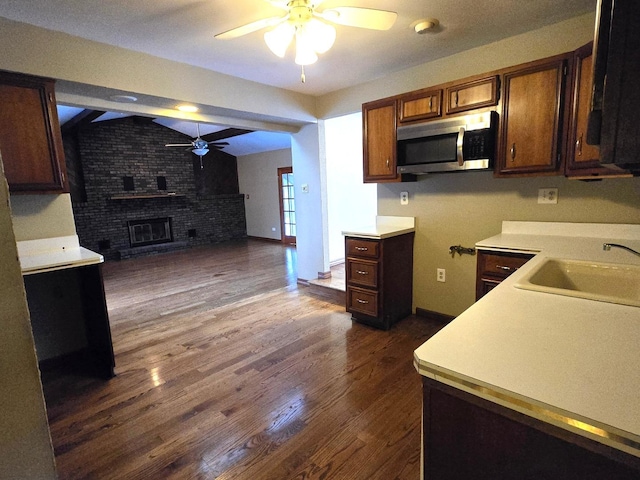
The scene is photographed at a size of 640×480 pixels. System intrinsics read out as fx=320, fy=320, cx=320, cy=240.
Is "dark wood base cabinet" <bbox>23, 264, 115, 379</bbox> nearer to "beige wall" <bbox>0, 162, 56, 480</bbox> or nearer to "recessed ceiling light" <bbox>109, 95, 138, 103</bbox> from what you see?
"recessed ceiling light" <bbox>109, 95, 138, 103</bbox>

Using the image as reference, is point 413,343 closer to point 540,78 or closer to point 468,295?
point 468,295

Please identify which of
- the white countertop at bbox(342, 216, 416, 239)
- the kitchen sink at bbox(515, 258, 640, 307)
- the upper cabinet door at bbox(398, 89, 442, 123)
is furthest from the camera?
the white countertop at bbox(342, 216, 416, 239)

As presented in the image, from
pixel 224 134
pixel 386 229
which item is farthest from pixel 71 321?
pixel 224 134

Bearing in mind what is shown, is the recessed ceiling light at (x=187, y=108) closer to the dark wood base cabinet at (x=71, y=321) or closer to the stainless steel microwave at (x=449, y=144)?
the dark wood base cabinet at (x=71, y=321)

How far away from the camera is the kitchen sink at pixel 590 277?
1450 millimetres

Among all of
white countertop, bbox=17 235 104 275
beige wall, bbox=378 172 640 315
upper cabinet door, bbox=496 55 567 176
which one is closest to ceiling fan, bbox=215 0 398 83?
upper cabinet door, bbox=496 55 567 176

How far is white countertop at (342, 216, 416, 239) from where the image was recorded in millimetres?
2820

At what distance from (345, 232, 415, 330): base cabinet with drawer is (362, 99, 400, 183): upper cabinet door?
0.62m

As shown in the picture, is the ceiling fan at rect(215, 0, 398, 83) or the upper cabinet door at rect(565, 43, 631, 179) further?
the upper cabinet door at rect(565, 43, 631, 179)

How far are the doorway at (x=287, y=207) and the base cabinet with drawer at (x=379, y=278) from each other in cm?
482

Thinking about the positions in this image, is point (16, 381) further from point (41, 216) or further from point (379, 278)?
point (379, 278)

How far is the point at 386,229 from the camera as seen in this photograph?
10.0 ft

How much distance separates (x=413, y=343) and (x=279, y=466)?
1519 millimetres

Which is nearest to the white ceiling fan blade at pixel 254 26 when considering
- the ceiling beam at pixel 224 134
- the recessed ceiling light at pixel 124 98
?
the recessed ceiling light at pixel 124 98
